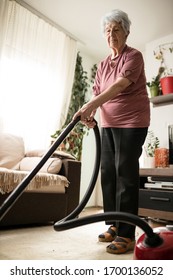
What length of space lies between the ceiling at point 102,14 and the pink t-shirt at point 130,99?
70.4 inches

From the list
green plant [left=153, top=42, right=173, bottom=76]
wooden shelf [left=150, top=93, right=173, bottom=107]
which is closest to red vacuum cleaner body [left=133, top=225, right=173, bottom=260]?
wooden shelf [left=150, top=93, right=173, bottom=107]

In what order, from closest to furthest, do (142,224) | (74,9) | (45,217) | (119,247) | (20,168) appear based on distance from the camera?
(142,224) < (119,247) < (45,217) < (20,168) < (74,9)

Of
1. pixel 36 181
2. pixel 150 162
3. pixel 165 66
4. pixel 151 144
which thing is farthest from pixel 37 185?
pixel 165 66

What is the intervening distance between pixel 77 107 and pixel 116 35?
7.53ft

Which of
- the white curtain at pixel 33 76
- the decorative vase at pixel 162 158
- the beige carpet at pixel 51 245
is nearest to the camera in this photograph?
the beige carpet at pixel 51 245

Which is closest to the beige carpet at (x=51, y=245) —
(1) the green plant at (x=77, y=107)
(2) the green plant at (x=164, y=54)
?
(1) the green plant at (x=77, y=107)

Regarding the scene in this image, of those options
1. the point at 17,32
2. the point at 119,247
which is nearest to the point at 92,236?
the point at 119,247

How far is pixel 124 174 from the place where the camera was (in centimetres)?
136

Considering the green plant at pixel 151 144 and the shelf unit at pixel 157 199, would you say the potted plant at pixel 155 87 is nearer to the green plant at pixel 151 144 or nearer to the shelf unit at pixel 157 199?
the green plant at pixel 151 144

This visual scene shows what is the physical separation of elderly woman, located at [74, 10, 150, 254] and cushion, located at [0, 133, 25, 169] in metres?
1.28

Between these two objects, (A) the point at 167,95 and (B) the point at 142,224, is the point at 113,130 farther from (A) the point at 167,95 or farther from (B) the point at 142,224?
(A) the point at 167,95

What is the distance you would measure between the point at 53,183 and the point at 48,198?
0.13 metres

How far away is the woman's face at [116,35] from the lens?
1.45m

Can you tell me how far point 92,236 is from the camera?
169cm
